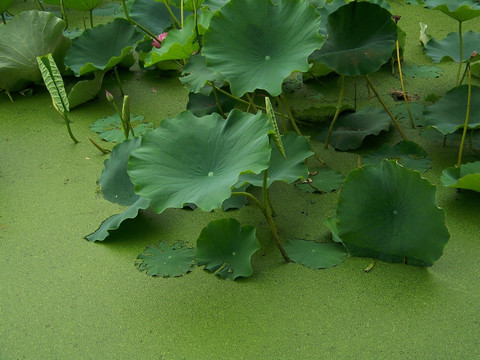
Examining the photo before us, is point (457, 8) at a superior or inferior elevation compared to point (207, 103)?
superior

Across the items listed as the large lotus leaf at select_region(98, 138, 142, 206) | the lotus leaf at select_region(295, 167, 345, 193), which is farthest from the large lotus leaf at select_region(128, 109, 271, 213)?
the lotus leaf at select_region(295, 167, 345, 193)

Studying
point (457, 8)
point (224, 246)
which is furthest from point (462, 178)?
point (224, 246)

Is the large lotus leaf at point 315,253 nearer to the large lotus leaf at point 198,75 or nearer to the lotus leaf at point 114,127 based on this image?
the large lotus leaf at point 198,75

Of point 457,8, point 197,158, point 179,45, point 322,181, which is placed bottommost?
point 322,181

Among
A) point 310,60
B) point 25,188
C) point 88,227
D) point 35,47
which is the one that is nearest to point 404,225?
point 310,60

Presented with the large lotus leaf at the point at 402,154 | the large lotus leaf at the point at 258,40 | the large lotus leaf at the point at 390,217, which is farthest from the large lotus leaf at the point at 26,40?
the large lotus leaf at the point at 390,217

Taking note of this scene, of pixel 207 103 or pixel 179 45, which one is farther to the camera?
pixel 207 103

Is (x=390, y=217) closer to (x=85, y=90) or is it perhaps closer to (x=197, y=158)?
(x=197, y=158)

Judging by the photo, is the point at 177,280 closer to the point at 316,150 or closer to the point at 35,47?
the point at 316,150
